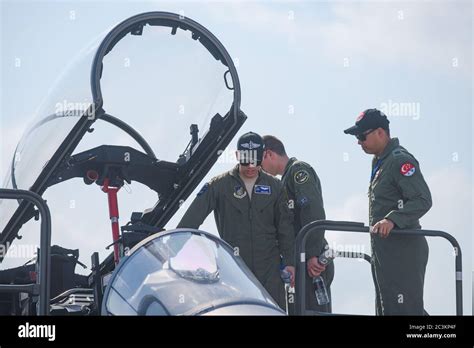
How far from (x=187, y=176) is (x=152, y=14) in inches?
61.5

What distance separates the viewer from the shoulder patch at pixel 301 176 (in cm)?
833

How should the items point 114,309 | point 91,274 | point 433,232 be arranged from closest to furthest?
point 114,309, point 433,232, point 91,274

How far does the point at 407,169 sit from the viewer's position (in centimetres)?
730

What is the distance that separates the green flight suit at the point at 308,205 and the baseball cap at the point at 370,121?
861 millimetres

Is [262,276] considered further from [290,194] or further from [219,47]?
[219,47]

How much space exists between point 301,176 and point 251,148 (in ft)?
2.49

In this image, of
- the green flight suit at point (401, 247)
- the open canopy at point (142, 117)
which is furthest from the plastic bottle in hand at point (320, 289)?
the open canopy at point (142, 117)

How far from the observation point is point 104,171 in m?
8.14

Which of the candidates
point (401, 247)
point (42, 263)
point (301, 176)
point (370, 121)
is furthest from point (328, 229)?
point (42, 263)

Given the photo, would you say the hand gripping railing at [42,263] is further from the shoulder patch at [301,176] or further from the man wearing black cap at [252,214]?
the shoulder patch at [301,176]

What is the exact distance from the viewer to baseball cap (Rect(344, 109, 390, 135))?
7551 millimetres

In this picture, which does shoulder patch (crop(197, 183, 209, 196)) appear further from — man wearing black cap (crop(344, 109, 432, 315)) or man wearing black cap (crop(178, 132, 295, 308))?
man wearing black cap (crop(344, 109, 432, 315))
